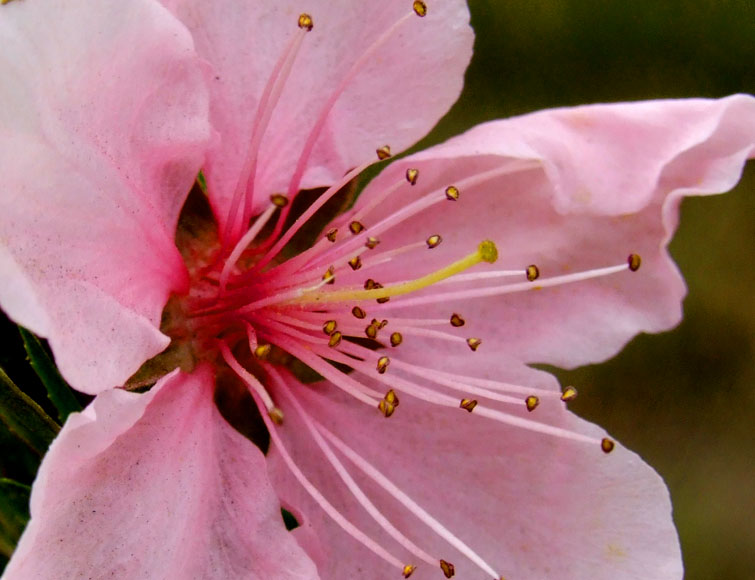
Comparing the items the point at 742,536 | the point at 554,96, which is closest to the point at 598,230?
the point at 554,96

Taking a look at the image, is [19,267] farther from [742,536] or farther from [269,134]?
[742,536]

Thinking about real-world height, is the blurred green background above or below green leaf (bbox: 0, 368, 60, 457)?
below

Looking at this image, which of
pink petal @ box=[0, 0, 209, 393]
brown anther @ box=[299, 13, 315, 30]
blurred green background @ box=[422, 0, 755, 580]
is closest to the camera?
pink petal @ box=[0, 0, 209, 393]

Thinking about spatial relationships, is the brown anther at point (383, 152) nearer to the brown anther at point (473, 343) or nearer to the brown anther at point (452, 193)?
the brown anther at point (452, 193)

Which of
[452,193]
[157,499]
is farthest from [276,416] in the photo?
[452,193]

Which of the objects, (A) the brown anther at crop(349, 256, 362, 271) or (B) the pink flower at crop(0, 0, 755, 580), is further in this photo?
(A) the brown anther at crop(349, 256, 362, 271)

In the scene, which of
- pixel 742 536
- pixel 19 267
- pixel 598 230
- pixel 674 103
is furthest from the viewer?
pixel 742 536

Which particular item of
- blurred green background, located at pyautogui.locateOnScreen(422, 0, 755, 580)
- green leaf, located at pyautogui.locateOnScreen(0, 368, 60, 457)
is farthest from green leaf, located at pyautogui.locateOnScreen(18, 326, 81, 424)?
blurred green background, located at pyautogui.locateOnScreen(422, 0, 755, 580)

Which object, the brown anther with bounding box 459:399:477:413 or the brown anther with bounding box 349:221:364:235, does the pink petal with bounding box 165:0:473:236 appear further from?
the brown anther with bounding box 459:399:477:413
